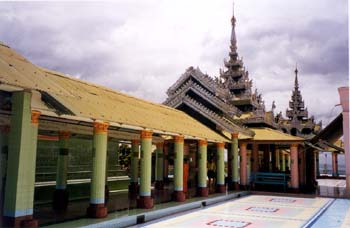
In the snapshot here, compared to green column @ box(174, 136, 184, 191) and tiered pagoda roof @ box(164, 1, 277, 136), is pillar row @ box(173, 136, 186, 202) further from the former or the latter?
tiered pagoda roof @ box(164, 1, 277, 136)

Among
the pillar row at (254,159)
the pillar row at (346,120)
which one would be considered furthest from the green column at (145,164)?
the pillar row at (254,159)

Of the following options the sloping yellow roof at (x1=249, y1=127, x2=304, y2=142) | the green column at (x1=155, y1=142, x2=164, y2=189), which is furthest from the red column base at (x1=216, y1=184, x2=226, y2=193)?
the sloping yellow roof at (x1=249, y1=127, x2=304, y2=142)

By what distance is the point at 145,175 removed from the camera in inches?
538

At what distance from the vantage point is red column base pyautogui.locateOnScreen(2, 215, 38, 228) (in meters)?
8.20

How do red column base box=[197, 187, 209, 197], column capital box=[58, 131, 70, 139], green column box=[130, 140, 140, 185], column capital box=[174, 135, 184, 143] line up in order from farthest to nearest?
green column box=[130, 140, 140, 185], red column base box=[197, 187, 209, 197], column capital box=[174, 135, 184, 143], column capital box=[58, 131, 70, 139]

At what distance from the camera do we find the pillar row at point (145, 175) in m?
13.5

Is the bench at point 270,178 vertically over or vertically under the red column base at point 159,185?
over

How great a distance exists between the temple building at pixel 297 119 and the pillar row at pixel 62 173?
81.2ft

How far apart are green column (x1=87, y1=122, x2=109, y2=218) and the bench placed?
46.4 feet

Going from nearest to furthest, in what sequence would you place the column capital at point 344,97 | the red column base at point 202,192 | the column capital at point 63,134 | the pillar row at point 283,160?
the column capital at point 63,134 < the red column base at point 202,192 < the column capital at point 344,97 < the pillar row at point 283,160

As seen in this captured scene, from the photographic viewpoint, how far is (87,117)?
9969mm

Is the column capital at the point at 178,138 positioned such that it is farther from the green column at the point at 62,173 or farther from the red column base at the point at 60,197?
the red column base at the point at 60,197

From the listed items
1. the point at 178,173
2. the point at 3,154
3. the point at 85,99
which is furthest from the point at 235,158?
the point at 3,154

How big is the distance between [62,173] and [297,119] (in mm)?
29894
